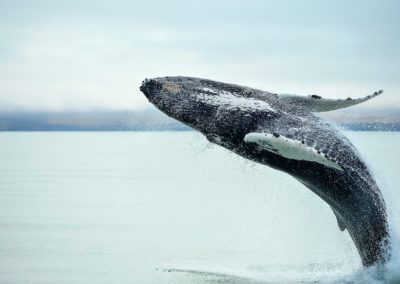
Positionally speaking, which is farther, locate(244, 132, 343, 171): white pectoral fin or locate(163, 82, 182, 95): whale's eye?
locate(163, 82, 182, 95): whale's eye

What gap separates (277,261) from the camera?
8.79 m

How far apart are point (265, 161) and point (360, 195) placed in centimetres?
103

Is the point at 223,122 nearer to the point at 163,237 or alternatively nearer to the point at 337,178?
the point at 337,178

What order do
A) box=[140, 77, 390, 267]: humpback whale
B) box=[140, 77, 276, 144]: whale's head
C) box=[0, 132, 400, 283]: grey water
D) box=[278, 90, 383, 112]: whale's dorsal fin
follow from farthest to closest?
1. box=[0, 132, 400, 283]: grey water
2. box=[278, 90, 383, 112]: whale's dorsal fin
3. box=[140, 77, 276, 144]: whale's head
4. box=[140, 77, 390, 267]: humpback whale

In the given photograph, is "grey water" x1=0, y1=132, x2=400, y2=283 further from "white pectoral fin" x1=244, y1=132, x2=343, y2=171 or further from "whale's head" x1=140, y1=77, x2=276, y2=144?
"white pectoral fin" x1=244, y1=132, x2=343, y2=171

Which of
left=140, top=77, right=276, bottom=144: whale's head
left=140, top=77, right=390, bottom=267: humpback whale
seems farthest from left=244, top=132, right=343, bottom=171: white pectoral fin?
left=140, top=77, right=276, bottom=144: whale's head

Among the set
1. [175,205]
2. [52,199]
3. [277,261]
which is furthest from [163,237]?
[52,199]

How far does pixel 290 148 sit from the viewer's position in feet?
16.6

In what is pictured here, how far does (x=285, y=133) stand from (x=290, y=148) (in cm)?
43

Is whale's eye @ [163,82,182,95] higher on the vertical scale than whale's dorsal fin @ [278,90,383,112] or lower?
higher

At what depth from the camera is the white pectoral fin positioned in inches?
197

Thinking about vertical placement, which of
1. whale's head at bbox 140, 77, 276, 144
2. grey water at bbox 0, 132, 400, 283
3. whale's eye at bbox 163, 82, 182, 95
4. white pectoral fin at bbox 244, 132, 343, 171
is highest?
whale's eye at bbox 163, 82, 182, 95

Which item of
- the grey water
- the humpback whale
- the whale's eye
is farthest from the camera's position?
the grey water

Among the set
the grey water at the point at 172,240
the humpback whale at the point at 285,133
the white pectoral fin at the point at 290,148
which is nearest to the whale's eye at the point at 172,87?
the humpback whale at the point at 285,133
